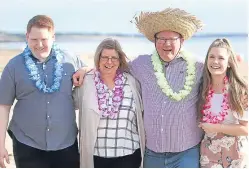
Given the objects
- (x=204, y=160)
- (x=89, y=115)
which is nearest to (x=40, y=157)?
(x=89, y=115)

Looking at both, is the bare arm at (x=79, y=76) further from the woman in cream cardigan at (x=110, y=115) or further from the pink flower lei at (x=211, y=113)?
the pink flower lei at (x=211, y=113)

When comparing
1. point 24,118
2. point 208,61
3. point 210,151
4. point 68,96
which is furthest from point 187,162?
point 24,118

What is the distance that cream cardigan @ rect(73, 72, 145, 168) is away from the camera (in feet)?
12.8

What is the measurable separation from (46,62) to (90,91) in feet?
1.38

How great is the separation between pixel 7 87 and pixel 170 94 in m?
1.27

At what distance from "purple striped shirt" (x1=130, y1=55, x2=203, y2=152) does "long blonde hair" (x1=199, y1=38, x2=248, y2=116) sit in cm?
9

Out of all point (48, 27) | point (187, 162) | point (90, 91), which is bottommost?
point (187, 162)

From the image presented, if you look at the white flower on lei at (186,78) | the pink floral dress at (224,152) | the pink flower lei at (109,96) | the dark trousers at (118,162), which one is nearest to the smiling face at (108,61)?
the pink flower lei at (109,96)

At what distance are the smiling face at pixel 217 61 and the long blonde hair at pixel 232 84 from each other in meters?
0.04

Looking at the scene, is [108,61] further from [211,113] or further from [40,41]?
[211,113]

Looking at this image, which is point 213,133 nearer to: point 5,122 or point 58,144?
point 58,144

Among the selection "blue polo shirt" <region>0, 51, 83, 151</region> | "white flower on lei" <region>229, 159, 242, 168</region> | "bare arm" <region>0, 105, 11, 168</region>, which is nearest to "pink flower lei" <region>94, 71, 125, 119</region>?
"blue polo shirt" <region>0, 51, 83, 151</region>

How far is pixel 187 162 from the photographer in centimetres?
387

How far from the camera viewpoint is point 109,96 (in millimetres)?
3939
